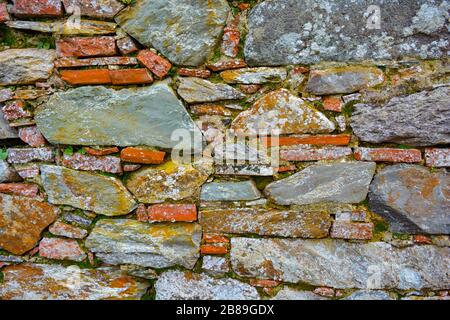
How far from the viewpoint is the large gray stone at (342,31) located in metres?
1.53

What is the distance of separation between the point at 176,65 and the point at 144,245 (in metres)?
0.89

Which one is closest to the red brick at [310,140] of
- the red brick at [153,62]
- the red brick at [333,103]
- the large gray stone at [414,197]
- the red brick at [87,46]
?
the red brick at [333,103]

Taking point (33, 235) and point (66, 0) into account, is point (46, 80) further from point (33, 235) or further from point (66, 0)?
point (33, 235)

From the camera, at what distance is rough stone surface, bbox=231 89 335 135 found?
1627 mm

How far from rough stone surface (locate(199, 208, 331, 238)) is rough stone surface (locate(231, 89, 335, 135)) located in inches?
15.2

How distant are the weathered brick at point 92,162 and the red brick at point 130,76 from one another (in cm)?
37

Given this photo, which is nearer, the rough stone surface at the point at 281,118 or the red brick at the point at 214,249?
the rough stone surface at the point at 281,118

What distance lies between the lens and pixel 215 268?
1.77 metres

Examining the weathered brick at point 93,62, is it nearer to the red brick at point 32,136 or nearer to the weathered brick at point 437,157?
the red brick at point 32,136

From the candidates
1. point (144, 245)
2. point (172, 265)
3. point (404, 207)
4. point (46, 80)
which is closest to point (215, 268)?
point (172, 265)

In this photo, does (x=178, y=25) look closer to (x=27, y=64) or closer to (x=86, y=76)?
(x=86, y=76)

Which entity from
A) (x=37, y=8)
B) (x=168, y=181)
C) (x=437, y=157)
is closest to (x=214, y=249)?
(x=168, y=181)

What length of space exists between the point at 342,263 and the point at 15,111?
→ 1759mm

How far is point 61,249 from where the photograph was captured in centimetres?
182
